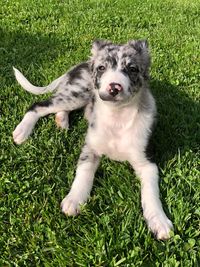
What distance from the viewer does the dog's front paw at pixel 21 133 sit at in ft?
16.9

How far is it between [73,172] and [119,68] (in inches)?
42.9

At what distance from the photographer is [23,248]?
12.4 feet

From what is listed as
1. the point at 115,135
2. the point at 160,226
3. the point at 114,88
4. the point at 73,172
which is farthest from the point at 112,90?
the point at 160,226

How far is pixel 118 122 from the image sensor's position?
191 inches

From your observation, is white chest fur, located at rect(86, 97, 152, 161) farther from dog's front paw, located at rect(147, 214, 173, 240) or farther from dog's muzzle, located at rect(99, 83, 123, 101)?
dog's front paw, located at rect(147, 214, 173, 240)

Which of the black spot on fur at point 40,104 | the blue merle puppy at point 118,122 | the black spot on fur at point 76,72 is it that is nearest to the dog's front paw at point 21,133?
the blue merle puppy at point 118,122

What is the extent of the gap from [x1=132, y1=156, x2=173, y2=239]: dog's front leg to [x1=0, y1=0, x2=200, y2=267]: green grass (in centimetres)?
7

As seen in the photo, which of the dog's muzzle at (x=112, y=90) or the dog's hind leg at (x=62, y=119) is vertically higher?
the dog's muzzle at (x=112, y=90)

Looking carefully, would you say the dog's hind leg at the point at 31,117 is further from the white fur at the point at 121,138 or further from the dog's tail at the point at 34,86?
the white fur at the point at 121,138

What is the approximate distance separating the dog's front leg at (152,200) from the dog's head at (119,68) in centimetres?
72

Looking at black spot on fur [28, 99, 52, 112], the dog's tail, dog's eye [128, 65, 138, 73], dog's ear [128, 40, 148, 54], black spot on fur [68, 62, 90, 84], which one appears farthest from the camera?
the dog's tail

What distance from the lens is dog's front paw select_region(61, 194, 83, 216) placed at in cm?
411

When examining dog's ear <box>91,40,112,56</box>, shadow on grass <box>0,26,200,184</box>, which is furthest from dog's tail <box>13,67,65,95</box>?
dog's ear <box>91,40,112,56</box>

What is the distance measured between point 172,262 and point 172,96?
10.4 feet
